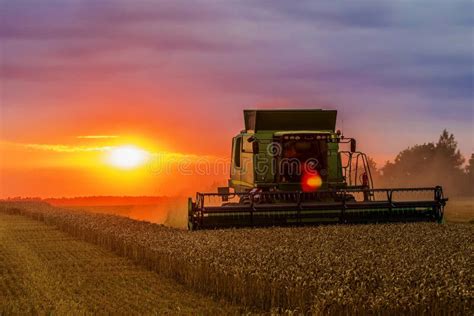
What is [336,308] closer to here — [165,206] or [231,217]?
[231,217]

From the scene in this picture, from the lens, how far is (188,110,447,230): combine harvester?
23.5 metres

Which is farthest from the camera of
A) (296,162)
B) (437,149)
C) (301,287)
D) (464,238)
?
(437,149)

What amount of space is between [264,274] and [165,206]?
92.1ft

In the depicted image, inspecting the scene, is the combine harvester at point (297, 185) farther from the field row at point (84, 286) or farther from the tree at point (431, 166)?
the tree at point (431, 166)

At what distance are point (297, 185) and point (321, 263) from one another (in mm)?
10157

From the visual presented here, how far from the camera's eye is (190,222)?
2320 cm

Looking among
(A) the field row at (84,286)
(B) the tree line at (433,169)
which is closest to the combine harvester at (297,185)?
(A) the field row at (84,286)

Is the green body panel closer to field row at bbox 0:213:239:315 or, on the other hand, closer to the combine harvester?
the combine harvester

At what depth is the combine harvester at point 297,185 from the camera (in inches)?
923

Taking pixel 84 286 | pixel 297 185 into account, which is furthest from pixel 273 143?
pixel 84 286

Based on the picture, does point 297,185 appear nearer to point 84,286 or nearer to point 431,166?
point 84,286

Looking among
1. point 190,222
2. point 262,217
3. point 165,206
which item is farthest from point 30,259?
point 165,206

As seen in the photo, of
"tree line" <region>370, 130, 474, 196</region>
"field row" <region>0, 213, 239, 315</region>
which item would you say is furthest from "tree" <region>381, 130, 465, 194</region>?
"field row" <region>0, 213, 239, 315</region>

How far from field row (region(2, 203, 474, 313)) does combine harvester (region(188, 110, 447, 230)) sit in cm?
119
